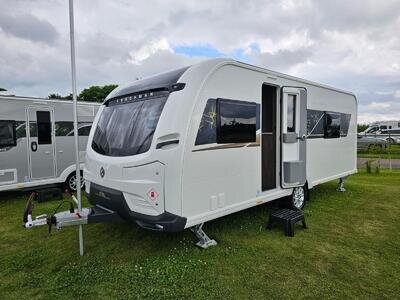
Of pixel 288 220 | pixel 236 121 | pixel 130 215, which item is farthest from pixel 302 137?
pixel 130 215

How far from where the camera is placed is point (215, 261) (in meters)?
4.20

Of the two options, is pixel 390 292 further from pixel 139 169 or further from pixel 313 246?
pixel 139 169

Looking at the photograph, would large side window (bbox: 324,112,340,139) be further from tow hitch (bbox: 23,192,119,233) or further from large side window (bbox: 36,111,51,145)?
large side window (bbox: 36,111,51,145)

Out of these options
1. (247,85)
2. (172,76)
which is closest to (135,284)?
(172,76)

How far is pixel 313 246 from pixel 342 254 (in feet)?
1.38

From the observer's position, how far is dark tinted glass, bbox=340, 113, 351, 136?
26.8 feet

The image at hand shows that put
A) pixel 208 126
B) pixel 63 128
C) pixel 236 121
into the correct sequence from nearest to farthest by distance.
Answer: pixel 208 126 → pixel 236 121 → pixel 63 128

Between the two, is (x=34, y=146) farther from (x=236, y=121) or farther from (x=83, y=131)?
(x=236, y=121)

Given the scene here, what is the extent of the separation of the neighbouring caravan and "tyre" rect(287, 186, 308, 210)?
5.81 meters

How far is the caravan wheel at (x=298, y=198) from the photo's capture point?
639 cm

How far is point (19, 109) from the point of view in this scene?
771 centimetres

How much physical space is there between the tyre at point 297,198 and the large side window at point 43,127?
6185 mm

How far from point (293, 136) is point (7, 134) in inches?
260

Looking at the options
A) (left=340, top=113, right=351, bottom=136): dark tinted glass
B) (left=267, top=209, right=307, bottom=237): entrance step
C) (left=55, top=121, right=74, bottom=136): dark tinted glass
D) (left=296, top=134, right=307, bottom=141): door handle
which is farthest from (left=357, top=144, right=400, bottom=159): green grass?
(left=55, top=121, right=74, bottom=136): dark tinted glass
